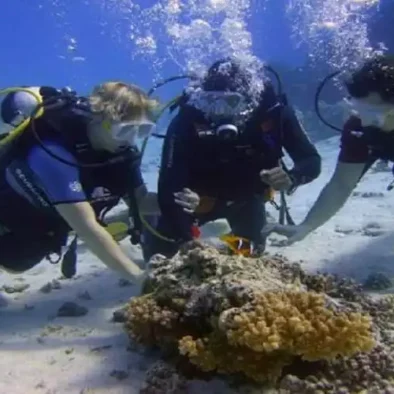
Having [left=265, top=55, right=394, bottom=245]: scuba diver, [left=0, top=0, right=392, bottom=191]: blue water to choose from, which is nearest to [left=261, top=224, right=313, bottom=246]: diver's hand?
[left=265, top=55, right=394, bottom=245]: scuba diver

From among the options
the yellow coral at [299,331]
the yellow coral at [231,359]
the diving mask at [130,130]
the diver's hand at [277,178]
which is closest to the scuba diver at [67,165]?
the diving mask at [130,130]

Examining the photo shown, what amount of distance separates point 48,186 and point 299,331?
2.72m

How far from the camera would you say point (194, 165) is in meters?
6.14

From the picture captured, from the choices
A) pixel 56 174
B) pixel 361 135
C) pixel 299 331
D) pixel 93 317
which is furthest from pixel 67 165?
pixel 361 135

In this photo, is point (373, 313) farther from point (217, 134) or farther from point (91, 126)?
point (91, 126)

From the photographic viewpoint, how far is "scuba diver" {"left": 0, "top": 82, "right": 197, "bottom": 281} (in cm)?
445

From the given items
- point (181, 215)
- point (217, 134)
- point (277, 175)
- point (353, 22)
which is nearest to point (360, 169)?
point (277, 175)

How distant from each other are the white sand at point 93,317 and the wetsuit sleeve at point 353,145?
1.30 meters

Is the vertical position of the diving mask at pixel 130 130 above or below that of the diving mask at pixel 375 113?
below

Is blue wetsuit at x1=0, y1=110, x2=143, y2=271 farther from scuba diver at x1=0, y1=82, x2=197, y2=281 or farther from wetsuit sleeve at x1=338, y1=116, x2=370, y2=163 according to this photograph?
wetsuit sleeve at x1=338, y1=116, x2=370, y2=163

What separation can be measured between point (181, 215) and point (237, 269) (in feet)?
7.00

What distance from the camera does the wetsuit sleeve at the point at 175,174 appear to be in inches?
222

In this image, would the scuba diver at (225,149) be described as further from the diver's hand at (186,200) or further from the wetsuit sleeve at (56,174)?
the wetsuit sleeve at (56,174)

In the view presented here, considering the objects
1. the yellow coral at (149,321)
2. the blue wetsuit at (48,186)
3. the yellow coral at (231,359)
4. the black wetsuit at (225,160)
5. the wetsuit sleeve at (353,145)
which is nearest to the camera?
the yellow coral at (231,359)
